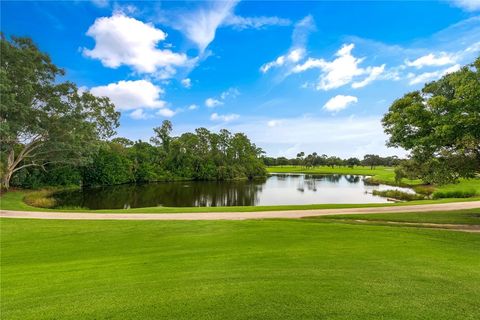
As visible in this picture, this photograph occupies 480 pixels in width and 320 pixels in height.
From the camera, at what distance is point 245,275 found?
20.7 feet

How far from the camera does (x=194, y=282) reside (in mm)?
5945

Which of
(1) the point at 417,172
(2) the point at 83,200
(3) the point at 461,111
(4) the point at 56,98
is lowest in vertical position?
(2) the point at 83,200

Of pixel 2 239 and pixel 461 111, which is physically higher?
pixel 461 111

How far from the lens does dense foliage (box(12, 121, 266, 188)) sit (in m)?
56.9

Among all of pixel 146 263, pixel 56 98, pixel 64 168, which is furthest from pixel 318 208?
pixel 64 168

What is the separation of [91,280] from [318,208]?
54.3 ft

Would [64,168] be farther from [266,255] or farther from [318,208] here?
[266,255]

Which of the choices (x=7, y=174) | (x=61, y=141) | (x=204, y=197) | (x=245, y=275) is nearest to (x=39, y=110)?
(x=61, y=141)

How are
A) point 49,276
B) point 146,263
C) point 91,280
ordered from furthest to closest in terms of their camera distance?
point 146,263, point 49,276, point 91,280

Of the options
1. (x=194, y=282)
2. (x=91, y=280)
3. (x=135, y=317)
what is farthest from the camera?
(x=91, y=280)

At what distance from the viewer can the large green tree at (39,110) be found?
92.6 feet

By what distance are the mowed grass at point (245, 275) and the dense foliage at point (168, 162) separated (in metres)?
45.2

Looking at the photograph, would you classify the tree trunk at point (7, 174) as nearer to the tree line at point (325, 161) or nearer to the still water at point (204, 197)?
the still water at point (204, 197)

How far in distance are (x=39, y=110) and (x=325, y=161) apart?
147 metres
